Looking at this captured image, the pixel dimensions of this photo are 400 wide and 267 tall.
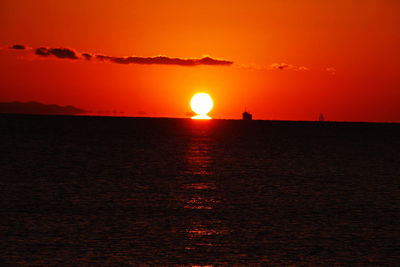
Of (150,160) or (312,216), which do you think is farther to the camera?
(150,160)

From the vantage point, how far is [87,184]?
189 ft

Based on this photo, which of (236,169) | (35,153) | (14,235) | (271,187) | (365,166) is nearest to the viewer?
(14,235)

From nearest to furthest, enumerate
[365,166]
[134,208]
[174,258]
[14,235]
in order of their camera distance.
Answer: [174,258] → [14,235] → [134,208] → [365,166]

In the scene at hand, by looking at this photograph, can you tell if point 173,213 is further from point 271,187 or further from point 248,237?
point 271,187

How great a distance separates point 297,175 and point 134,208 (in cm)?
3404

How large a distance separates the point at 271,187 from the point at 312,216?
56.6 ft

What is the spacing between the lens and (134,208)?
42344 millimetres

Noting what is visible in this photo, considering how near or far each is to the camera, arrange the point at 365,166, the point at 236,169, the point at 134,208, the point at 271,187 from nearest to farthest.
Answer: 1. the point at 134,208
2. the point at 271,187
3. the point at 236,169
4. the point at 365,166

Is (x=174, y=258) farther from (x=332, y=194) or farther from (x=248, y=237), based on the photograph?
(x=332, y=194)

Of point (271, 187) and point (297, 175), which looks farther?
point (297, 175)

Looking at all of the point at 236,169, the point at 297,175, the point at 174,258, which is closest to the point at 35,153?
the point at 236,169

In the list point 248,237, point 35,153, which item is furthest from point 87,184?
point 35,153

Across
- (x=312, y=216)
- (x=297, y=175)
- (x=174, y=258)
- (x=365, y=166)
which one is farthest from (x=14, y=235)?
(x=365, y=166)

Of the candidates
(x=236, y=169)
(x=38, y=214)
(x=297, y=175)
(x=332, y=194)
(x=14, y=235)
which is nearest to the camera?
(x=14, y=235)
